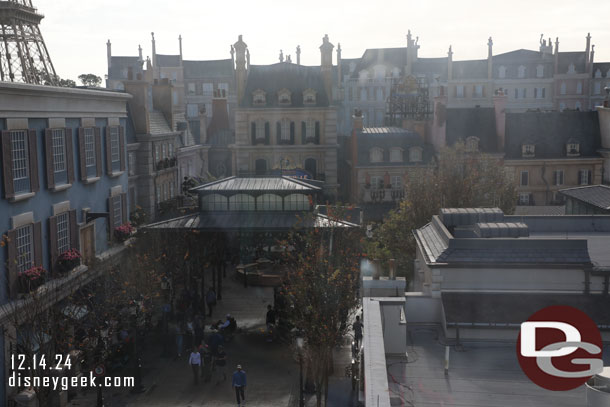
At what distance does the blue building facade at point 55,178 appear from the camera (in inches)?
983

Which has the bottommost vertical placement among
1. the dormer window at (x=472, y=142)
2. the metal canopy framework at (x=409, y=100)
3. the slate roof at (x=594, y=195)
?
the slate roof at (x=594, y=195)

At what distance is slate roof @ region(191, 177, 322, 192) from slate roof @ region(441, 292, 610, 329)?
20.0 meters

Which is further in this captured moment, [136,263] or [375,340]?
[136,263]

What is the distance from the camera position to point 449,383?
15.4m

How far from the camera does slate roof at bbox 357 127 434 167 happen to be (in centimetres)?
6103

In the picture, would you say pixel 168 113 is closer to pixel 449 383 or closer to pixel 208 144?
pixel 208 144

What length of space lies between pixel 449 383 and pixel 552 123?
52151 mm

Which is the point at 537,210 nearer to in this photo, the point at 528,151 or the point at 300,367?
the point at 528,151

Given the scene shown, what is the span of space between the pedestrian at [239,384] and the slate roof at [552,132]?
4248 centimetres

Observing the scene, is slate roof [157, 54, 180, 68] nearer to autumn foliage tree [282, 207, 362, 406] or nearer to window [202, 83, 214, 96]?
window [202, 83, 214, 96]

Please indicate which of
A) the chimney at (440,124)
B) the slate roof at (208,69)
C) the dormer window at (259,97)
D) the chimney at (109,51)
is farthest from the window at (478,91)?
the chimney at (109,51)

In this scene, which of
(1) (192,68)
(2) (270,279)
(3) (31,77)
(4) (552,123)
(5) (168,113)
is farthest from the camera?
(1) (192,68)

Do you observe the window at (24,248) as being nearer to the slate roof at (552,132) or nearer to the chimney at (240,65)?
the chimney at (240,65)

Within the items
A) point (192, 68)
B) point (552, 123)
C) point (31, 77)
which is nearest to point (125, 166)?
point (31, 77)
